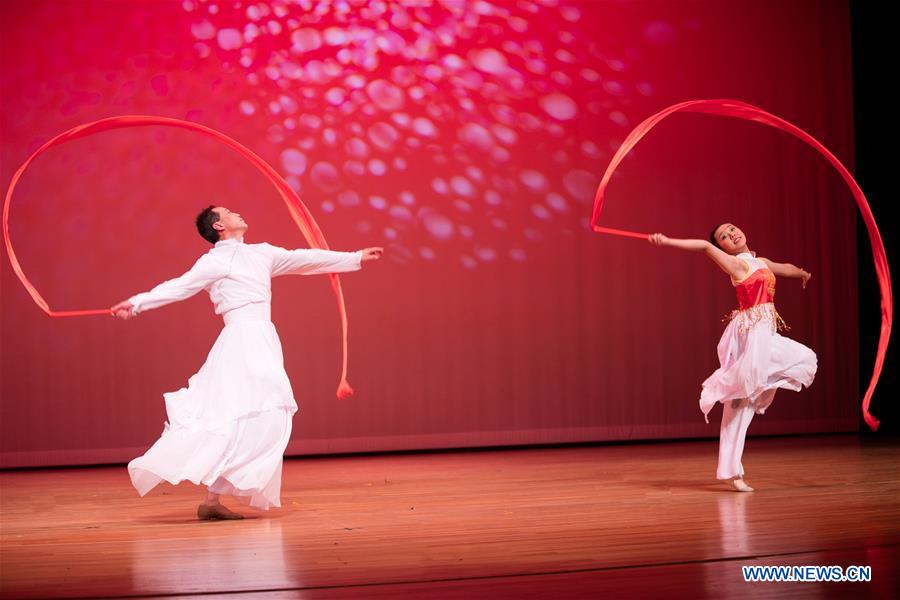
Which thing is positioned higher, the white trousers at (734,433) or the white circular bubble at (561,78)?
the white circular bubble at (561,78)

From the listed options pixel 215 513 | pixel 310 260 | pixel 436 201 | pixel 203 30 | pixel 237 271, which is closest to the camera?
pixel 215 513

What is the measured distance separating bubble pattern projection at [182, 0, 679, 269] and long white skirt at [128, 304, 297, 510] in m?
2.72

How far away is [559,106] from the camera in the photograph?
24.1 feet

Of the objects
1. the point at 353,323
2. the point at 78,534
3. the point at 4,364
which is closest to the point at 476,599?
the point at 78,534

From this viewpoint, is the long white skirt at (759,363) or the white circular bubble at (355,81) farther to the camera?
the white circular bubble at (355,81)

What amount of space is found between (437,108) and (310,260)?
2.84 metres

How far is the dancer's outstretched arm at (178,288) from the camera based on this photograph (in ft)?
14.1

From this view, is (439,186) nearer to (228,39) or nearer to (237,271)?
(228,39)

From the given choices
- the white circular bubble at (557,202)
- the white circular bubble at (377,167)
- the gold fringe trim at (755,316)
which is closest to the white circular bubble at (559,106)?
the white circular bubble at (557,202)

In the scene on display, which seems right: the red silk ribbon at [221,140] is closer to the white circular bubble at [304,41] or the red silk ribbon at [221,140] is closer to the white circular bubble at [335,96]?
the white circular bubble at [335,96]

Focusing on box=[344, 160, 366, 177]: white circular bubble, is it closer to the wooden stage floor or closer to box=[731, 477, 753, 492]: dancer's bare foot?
the wooden stage floor

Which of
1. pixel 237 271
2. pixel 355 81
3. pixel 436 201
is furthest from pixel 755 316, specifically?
pixel 355 81

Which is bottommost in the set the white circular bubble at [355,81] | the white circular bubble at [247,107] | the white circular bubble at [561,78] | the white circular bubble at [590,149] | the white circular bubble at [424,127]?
the white circular bubble at [590,149]

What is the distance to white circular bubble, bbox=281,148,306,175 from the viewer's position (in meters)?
6.95
